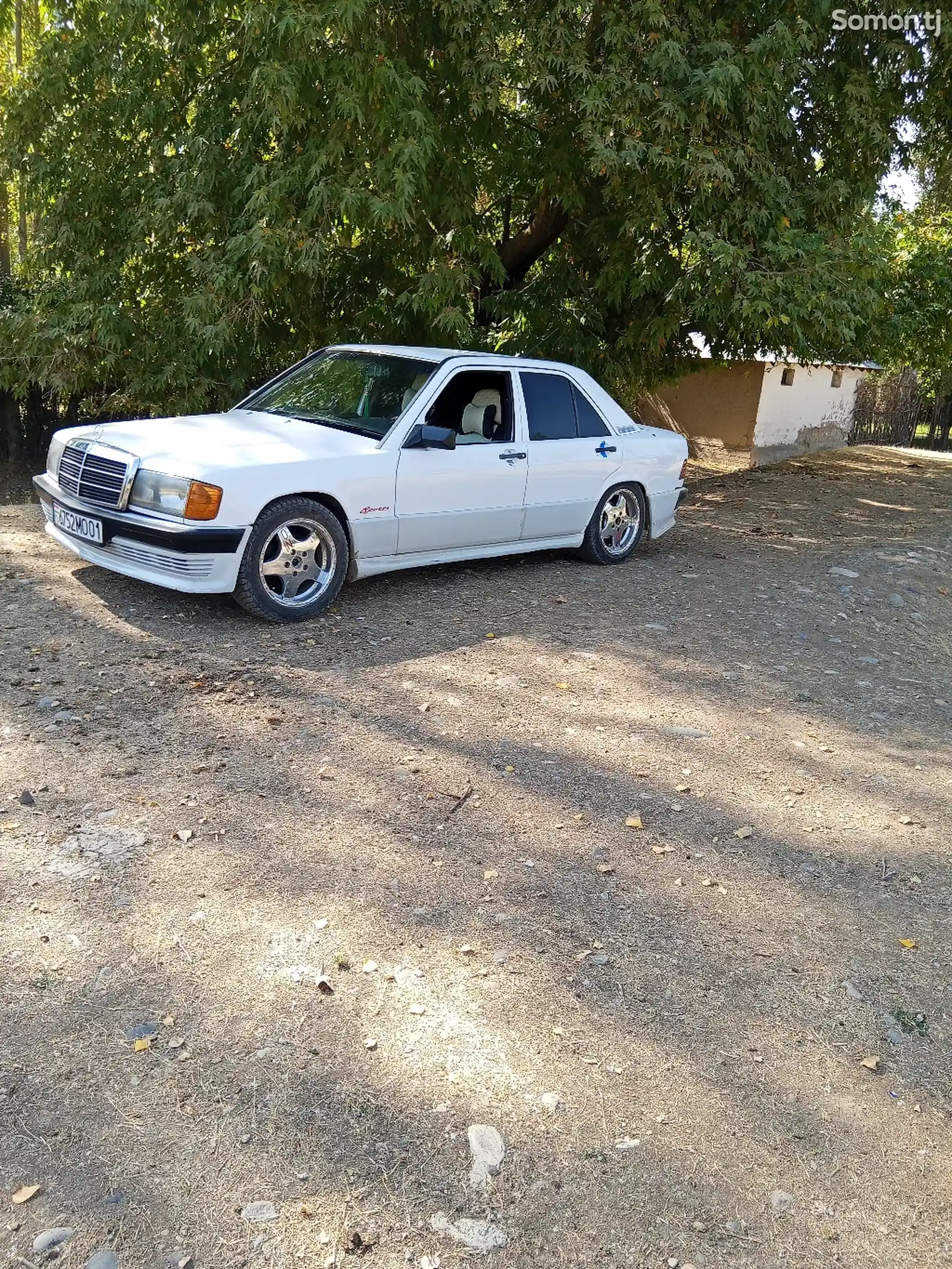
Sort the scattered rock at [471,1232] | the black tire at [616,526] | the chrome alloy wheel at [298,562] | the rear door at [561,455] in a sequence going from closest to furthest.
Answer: the scattered rock at [471,1232] → the chrome alloy wheel at [298,562] → the rear door at [561,455] → the black tire at [616,526]

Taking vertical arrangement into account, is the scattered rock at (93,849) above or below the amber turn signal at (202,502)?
below

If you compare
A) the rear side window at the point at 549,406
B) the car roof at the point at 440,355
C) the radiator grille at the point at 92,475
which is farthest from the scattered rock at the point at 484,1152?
the rear side window at the point at 549,406

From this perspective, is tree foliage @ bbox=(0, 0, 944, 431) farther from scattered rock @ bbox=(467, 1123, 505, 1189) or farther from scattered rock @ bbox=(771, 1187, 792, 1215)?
scattered rock @ bbox=(771, 1187, 792, 1215)

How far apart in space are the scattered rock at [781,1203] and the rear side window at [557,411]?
604cm

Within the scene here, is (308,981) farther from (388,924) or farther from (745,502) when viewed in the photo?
(745,502)

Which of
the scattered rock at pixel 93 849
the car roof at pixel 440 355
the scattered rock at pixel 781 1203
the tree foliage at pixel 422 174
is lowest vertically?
the scattered rock at pixel 781 1203

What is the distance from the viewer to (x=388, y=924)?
375 cm

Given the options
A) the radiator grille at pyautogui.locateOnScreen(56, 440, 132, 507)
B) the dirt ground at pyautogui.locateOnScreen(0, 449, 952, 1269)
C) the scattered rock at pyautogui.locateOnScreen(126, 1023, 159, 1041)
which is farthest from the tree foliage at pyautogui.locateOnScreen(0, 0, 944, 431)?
the scattered rock at pyautogui.locateOnScreen(126, 1023, 159, 1041)

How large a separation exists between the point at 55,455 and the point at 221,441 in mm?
1073

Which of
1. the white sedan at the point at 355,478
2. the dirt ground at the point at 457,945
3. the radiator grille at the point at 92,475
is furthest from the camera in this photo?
the radiator grille at the point at 92,475

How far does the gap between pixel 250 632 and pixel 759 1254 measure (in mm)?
4536

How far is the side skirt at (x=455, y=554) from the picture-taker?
7125 millimetres

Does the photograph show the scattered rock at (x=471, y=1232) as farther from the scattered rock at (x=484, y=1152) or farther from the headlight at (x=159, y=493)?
the headlight at (x=159, y=493)

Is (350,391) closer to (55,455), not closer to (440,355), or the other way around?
(440,355)
